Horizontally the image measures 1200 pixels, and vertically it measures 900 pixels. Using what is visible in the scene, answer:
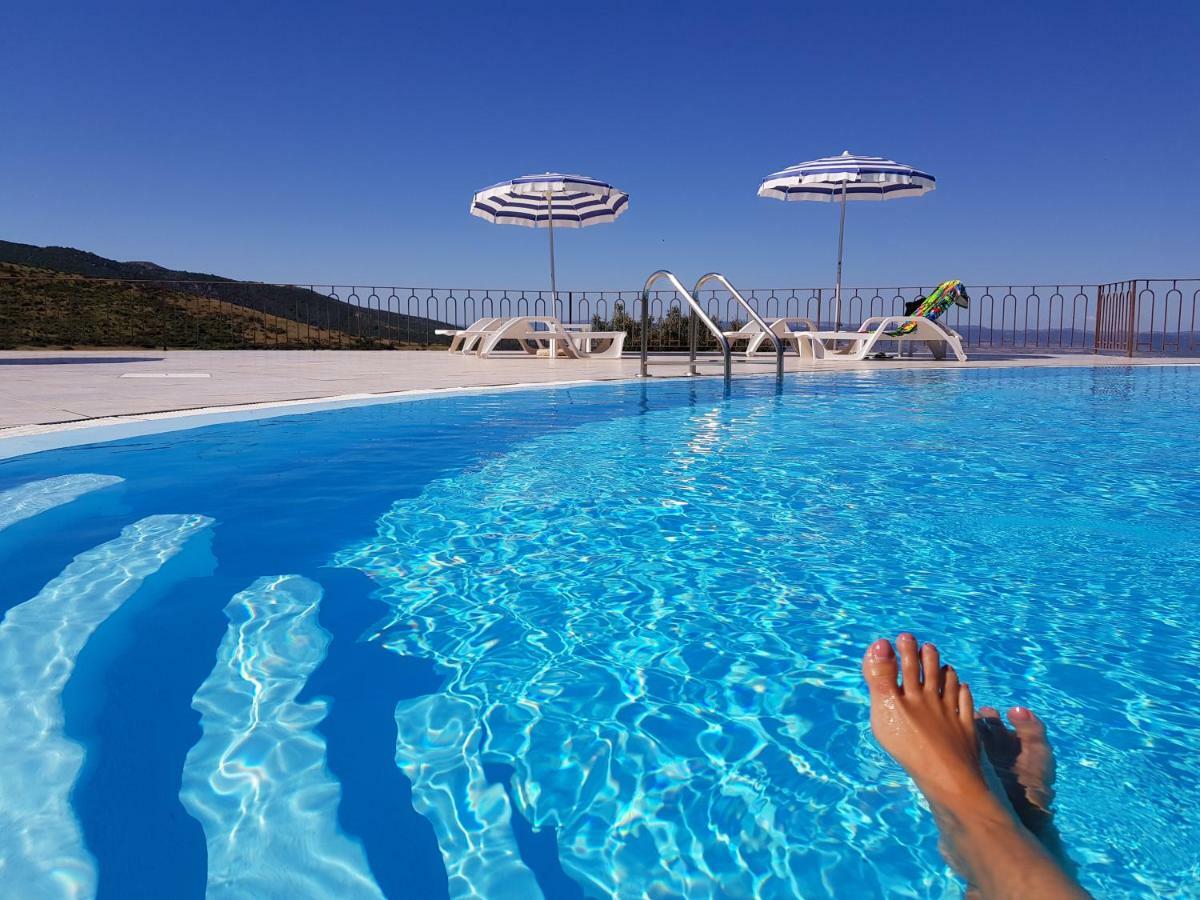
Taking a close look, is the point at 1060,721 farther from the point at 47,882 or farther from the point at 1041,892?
the point at 47,882

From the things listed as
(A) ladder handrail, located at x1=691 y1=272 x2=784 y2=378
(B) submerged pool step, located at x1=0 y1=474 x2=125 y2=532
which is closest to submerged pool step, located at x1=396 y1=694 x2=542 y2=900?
(B) submerged pool step, located at x1=0 y1=474 x2=125 y2=532

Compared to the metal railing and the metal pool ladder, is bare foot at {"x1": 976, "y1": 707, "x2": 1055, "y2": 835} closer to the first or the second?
the metal pool ladder

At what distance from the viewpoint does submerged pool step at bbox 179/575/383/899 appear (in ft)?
3.87

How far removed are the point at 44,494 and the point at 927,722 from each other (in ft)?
12.4

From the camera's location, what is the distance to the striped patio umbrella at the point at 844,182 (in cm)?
1279

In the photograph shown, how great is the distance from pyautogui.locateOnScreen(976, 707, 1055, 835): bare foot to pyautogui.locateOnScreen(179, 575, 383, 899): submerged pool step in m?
1.05

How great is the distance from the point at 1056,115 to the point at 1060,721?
23.7m

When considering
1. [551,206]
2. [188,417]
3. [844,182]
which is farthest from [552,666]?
[551,206]

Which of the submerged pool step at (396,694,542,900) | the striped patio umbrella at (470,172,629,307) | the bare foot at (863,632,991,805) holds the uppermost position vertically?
the striped patio umbrella at (470,172,629,307)

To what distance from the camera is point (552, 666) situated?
6.40 ft

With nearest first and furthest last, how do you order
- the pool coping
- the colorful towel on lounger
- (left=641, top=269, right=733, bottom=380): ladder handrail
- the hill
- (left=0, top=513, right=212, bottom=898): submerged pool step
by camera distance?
(left=0, top=513, right=212, bottom=898): submerged pool step
the pool coping
(left=641, top=269, right=733, bottom=380): ladder handrail
the colorful towel on lounger
the hill

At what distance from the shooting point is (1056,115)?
795 inches

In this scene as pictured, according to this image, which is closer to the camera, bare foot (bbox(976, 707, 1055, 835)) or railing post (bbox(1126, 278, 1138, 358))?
bare foot (bbox(976, 707, 1055, 835))

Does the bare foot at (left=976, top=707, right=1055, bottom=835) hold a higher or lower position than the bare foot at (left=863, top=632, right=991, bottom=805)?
lower
